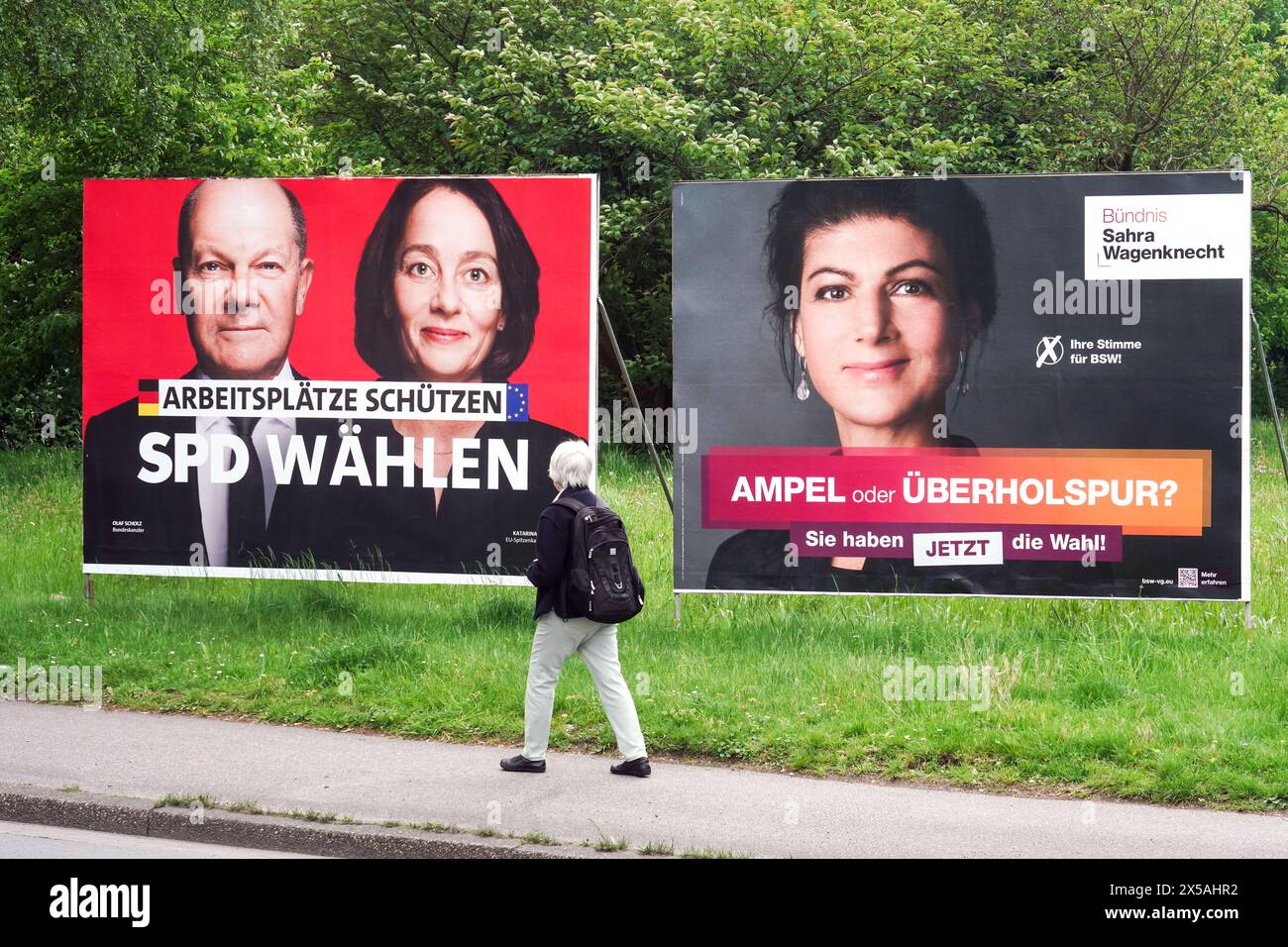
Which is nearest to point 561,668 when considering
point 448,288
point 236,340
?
point 448,288

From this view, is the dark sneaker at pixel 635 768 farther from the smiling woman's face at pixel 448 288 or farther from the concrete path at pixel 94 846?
the smiling woman's face at pixel 448 288

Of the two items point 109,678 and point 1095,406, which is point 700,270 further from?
point 109,678

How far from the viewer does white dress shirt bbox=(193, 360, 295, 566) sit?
1038cm

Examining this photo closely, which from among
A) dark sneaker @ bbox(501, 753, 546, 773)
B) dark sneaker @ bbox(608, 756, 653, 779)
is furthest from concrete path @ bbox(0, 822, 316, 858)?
dark sneaker @ bbox(608, 756, 653, 779)

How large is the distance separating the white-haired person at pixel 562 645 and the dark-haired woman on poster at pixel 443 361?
2737 millimetres

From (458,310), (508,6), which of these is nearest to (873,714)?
(458,310)

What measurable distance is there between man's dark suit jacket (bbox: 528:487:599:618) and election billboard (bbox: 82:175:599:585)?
2800mm

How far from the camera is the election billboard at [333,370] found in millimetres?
9953

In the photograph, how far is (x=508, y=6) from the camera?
973 inches

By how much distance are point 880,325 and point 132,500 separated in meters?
5.70

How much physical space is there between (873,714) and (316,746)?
303 centimetres

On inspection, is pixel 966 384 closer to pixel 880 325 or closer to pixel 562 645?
pixel 880 325

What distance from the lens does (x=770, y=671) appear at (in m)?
8.50

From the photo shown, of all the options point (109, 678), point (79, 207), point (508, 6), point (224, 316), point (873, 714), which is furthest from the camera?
point (508, 6)
